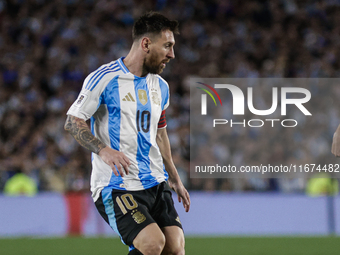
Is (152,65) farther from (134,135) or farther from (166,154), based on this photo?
(166,154)

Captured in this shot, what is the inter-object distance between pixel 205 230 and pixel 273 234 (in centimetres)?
135

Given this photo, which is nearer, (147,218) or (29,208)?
(147,218)

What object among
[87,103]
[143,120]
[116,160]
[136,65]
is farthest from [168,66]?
[116,160]

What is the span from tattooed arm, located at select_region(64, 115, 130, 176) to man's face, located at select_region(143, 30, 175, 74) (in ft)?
2.32

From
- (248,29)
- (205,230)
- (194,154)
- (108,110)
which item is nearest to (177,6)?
(248,29)

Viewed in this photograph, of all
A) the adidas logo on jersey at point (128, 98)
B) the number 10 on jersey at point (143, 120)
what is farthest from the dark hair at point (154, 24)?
the number 10 on jersey at point (143, 120)

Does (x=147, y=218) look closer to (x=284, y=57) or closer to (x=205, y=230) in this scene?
(x=205, y=230)

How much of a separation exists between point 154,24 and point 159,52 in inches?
8.4

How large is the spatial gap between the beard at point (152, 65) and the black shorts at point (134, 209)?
0.87m

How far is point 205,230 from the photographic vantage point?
10094 millimetres

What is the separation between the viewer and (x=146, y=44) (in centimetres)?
375

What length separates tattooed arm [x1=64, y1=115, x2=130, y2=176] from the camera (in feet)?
10.5

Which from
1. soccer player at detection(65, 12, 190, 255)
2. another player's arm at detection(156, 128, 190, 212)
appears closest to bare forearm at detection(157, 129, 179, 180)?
another player's arm at detection(156, 128, 190, 212)

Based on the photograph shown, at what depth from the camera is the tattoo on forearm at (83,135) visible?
3.36m
